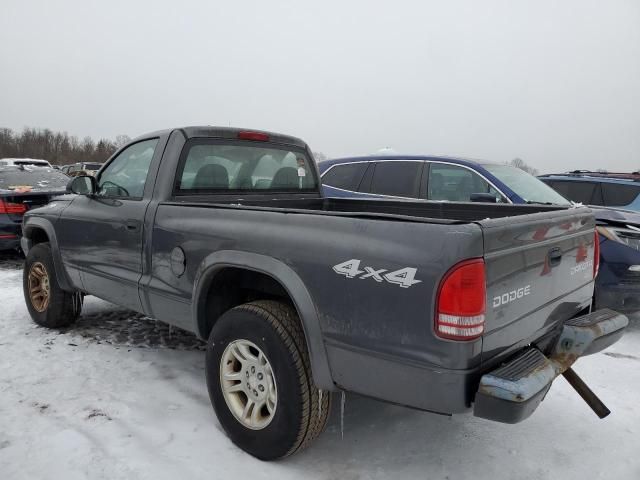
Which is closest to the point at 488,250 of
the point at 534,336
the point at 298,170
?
the point at 534,336

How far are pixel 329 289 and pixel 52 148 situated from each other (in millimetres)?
93502

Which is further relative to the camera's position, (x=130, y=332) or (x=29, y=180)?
(x=29, y=180)

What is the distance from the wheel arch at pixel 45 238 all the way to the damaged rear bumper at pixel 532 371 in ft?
12.0

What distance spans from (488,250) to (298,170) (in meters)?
2.53

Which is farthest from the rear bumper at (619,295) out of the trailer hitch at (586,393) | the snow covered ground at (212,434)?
the trailer hitch at (586,393)

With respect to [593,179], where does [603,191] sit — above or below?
below

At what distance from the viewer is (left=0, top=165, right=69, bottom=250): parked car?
7070 mm

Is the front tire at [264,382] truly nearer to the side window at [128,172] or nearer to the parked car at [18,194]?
the side window at [128,172]

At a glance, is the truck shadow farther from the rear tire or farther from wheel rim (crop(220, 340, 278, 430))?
wheel rim (crop(220, 340, 278, 430))

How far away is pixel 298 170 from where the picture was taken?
4219 mm

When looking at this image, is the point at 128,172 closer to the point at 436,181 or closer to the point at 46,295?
the point at 46,295

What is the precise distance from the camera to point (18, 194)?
280 inches

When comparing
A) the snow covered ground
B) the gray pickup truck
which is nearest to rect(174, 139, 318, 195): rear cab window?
the gray pickup truck

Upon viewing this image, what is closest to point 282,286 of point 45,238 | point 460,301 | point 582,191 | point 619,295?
point 460,301
